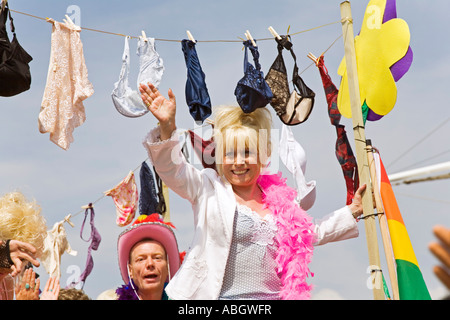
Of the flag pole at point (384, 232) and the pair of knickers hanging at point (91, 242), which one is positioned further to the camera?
the pair of knickers hanging at point (91, 242)

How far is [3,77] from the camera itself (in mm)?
4074

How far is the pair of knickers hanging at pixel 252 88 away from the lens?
4.02 metres

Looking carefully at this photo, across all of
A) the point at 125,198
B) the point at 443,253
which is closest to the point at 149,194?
the point at 125,198

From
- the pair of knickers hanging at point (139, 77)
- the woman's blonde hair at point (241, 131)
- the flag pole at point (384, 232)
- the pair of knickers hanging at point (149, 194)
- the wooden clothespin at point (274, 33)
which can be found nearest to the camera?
the woman's blonde hair at point (241, 131)

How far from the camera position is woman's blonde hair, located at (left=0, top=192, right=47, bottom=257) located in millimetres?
3773

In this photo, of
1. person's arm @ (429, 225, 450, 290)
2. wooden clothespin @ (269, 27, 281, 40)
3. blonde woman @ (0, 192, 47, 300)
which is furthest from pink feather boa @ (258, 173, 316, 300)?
person's arm @ (429, 225, 450, 290)

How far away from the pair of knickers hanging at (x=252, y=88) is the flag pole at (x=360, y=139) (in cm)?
64

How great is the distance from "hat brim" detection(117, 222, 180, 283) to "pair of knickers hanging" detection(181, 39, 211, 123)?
1065 millimetres

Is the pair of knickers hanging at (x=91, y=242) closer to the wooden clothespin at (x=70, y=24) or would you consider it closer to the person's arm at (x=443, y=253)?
the wooden clothespin at (x=70, y=24)

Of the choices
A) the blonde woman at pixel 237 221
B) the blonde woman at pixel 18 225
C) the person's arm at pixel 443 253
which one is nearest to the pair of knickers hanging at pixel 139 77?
the blonde woman at pixel 18 225

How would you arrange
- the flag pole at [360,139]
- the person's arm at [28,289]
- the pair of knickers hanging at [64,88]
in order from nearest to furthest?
1. the person's arm at [28,289]
2. the flag pole at [360,139]
3. the pair of knickers hanging at [64,88]

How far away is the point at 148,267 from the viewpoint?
11.9 feet

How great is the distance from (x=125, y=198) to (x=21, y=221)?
370 centimetres
